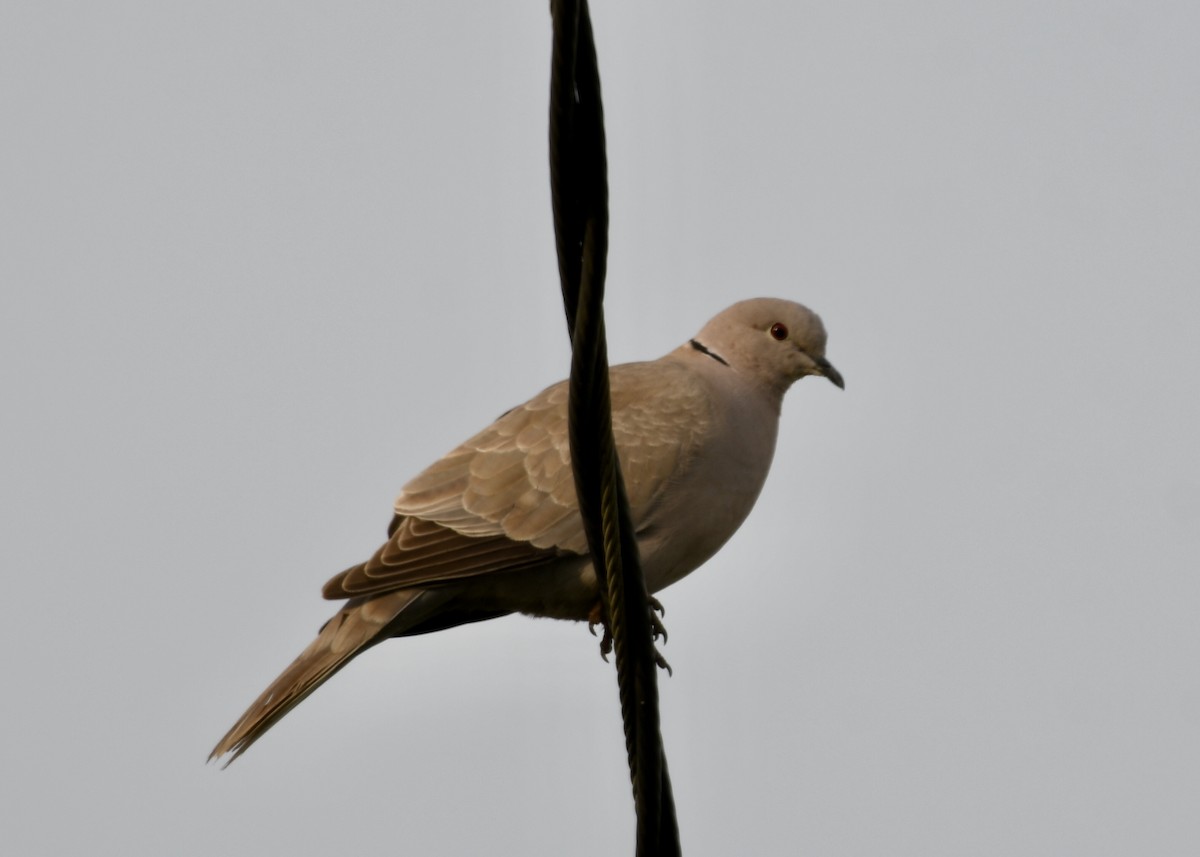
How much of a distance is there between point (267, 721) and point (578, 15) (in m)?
2.89

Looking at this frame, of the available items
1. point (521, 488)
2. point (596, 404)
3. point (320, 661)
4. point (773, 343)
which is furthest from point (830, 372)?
point (596, 404)

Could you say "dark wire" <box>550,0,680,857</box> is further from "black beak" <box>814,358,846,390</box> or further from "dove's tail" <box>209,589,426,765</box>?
"black beak" <box>814,358,846,390</box>

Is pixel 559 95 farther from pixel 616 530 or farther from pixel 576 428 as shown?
pixel 616 530

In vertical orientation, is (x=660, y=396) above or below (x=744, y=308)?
below

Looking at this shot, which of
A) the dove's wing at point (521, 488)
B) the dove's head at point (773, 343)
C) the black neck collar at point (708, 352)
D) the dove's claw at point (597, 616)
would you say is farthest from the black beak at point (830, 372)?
the dove's claw at point (597, 616)

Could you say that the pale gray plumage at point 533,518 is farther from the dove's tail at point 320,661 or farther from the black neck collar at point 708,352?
the black neck collar at point 708,352

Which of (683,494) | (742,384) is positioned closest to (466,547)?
(683,494)

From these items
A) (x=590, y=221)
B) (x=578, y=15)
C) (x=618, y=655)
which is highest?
(x=578, y=15)

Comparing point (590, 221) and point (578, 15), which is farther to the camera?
point (590, 221)

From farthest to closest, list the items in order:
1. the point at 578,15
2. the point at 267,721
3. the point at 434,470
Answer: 1. the point at 434,470
2. the point at 267,721
3. the point at 578,15

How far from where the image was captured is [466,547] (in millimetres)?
4848

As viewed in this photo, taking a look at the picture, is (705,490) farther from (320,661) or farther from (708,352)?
(320,661)

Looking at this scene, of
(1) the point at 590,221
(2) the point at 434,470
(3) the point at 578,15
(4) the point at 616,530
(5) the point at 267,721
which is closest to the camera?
(3) the point at 578,15

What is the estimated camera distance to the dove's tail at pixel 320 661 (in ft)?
15.6
